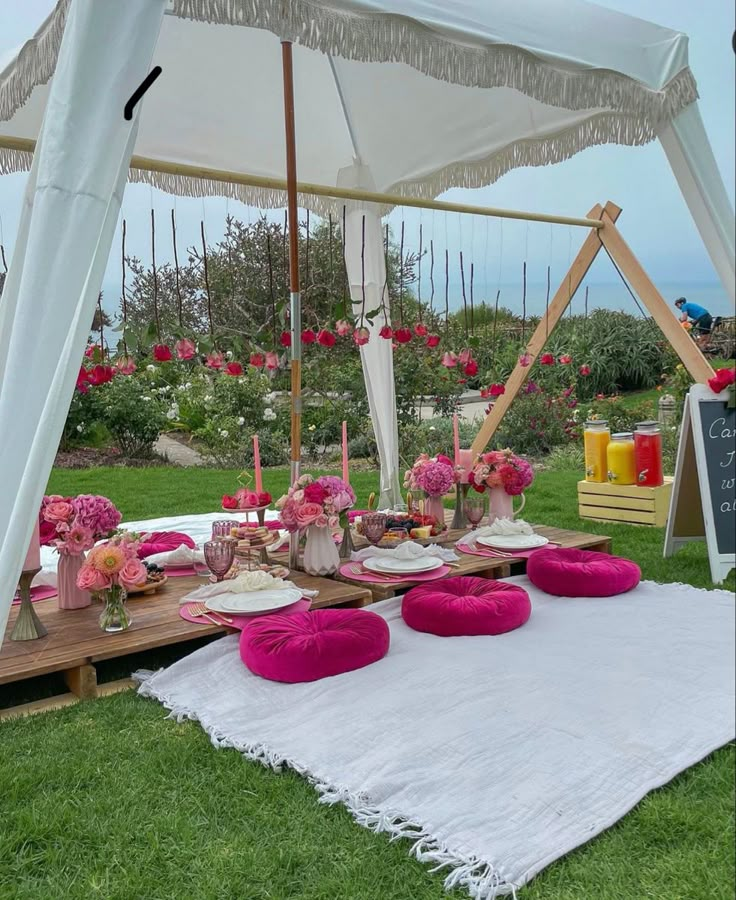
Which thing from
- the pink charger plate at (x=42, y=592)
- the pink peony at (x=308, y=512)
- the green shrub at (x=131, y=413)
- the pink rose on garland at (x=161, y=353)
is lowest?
the pink charger plate at (x=42, y=592)

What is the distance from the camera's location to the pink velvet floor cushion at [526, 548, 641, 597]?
3.48 m

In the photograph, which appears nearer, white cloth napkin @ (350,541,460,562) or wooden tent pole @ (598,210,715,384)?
white cloth napkin @ (350,541,460,562)

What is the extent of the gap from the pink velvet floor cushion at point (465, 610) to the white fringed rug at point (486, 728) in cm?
5

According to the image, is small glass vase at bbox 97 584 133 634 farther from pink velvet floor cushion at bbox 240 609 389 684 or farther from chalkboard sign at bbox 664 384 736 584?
chalkboard sign at bbox 664 384 736 584

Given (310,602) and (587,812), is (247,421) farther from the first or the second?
(587,812)

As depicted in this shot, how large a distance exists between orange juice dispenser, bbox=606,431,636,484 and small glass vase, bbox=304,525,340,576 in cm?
244

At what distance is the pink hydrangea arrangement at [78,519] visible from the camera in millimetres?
2862

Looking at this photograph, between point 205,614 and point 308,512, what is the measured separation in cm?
58

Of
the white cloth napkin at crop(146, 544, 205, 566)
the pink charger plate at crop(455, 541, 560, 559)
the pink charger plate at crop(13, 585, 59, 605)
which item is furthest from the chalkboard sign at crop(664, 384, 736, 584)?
the pink charger plate at crop(13, 585, 59, 605)

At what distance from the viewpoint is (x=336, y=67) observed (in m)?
4.71

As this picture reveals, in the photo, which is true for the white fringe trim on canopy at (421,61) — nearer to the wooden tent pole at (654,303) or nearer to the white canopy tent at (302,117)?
the white canopy tent at (302,117)

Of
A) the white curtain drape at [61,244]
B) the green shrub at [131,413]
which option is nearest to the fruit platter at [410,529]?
the white curtain drape at [61,244]

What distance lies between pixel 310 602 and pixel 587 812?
142cm

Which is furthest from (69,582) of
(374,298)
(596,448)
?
(596,448)
